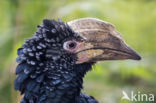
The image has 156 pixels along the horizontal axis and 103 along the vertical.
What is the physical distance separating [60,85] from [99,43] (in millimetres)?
373

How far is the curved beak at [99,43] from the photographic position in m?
2.56

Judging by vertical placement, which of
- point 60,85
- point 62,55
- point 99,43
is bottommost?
point 60,85

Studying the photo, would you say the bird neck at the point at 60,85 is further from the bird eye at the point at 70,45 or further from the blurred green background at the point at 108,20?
the blurred green background at the point at 108,20

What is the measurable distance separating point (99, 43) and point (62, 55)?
0.25 metres

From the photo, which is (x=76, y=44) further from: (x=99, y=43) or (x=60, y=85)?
(x=60, y=85)

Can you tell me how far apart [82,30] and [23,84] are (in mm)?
526

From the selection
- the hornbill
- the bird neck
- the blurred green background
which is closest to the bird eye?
the hornbill

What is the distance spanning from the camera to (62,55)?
2584mm

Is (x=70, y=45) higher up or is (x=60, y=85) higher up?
(x=70, y=45)

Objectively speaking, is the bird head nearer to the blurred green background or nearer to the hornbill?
the hornbill

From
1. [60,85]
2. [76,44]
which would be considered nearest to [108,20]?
[76,44]

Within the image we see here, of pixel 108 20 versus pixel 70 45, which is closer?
pixel 70 45

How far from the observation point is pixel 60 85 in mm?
2572

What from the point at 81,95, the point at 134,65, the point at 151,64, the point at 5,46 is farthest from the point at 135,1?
the point at 81,95
